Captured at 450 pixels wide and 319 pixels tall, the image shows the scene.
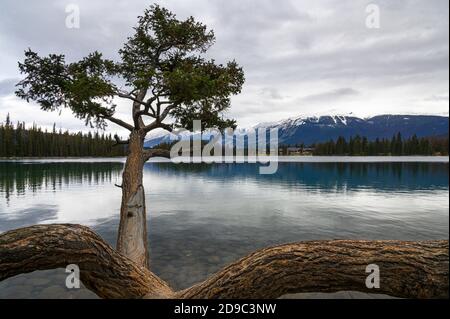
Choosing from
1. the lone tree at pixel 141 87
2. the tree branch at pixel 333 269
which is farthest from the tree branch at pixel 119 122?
the tree branch at pixel 333 269

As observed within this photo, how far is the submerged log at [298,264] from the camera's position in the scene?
11.9 ft

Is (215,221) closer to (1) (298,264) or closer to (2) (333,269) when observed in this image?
(1) (298,264)

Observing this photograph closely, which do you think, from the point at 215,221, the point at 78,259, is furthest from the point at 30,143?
the point at 78,259

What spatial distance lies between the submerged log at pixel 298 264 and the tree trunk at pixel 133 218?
7.20 metres

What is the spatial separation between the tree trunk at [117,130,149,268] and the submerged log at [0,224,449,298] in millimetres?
7197

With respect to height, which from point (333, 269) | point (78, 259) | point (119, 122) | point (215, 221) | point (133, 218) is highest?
point (119, 122)

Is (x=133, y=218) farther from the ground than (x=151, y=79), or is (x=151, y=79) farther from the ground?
(x=151, y=79)

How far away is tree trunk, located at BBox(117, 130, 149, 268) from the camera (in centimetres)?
1149

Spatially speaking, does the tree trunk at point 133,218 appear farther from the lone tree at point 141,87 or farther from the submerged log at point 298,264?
the submerged log at point 298,264

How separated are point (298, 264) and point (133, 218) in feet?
30.6

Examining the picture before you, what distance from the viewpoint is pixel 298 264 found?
3.93 m
